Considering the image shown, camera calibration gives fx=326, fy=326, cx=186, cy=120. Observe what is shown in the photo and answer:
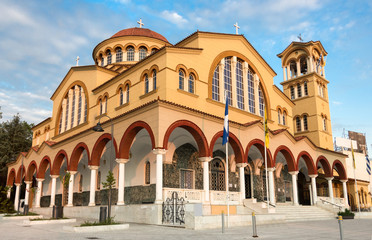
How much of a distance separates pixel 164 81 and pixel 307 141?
16.0 m

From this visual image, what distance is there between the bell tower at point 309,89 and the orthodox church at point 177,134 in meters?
0.25

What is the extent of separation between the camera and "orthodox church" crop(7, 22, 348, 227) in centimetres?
1914

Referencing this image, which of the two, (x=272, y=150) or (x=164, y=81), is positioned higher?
(x=164, y=81)

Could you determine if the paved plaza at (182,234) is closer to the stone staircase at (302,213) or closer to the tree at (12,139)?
the stone staircase at (302,213)

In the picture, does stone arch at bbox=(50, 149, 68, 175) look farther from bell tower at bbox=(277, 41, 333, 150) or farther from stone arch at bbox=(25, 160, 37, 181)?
bell tower at bbox=(277, 41, 333, 150)

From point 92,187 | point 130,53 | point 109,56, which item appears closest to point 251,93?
point 130,53

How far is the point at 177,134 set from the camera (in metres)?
21.5

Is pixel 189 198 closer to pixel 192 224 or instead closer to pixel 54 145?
pixel 192 224

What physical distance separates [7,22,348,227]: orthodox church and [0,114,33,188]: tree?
10.5 m

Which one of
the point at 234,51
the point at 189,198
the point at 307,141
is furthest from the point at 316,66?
the point at 189,198

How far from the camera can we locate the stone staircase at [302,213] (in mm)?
22688

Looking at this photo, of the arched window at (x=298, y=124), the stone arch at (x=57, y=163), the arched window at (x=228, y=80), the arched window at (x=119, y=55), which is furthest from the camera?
the arched window at (x=298, y=124)

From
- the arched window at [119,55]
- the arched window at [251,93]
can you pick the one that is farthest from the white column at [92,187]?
the arched window at [119,55]

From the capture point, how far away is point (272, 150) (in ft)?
83.1
